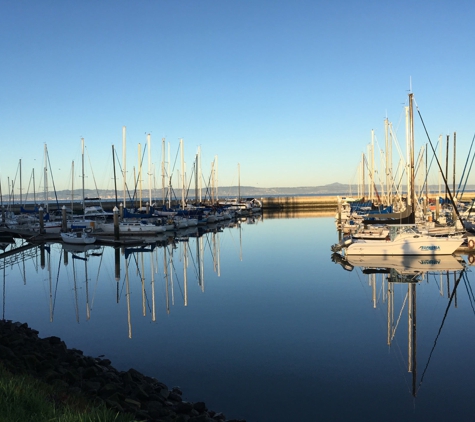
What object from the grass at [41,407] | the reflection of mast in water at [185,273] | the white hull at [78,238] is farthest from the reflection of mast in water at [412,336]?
the white hull at [78,238]

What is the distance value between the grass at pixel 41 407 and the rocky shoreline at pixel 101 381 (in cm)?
83

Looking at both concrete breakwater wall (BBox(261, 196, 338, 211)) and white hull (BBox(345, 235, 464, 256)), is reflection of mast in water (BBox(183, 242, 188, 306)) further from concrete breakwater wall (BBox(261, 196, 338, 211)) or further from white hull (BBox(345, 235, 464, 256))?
concrete breakwater wall (BBox(261, 196, 338, 211))

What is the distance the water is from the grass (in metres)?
3.11

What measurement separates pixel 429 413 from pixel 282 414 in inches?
105

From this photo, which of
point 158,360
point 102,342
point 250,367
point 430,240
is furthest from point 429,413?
point 430,240

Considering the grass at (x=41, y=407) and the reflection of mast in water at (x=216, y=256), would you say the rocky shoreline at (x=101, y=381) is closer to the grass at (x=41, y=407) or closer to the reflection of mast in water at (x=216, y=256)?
the grass at (x=41, y=407)

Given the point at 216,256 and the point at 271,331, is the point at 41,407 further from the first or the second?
the point at 216,256

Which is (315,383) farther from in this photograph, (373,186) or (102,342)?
(373,186)

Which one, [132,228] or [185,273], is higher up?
[132,228]

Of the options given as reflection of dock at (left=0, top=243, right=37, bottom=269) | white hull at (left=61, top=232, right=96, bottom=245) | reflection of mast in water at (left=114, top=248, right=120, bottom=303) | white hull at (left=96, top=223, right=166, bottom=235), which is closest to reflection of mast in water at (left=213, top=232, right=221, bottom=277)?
reflection of mast in water at (left=114, top=248, right=120, bottom=303)

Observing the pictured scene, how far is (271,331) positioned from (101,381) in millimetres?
5903

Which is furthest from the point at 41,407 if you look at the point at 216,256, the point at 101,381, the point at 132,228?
the point at 132,228

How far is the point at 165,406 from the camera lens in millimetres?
8703

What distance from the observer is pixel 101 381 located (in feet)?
31.7
